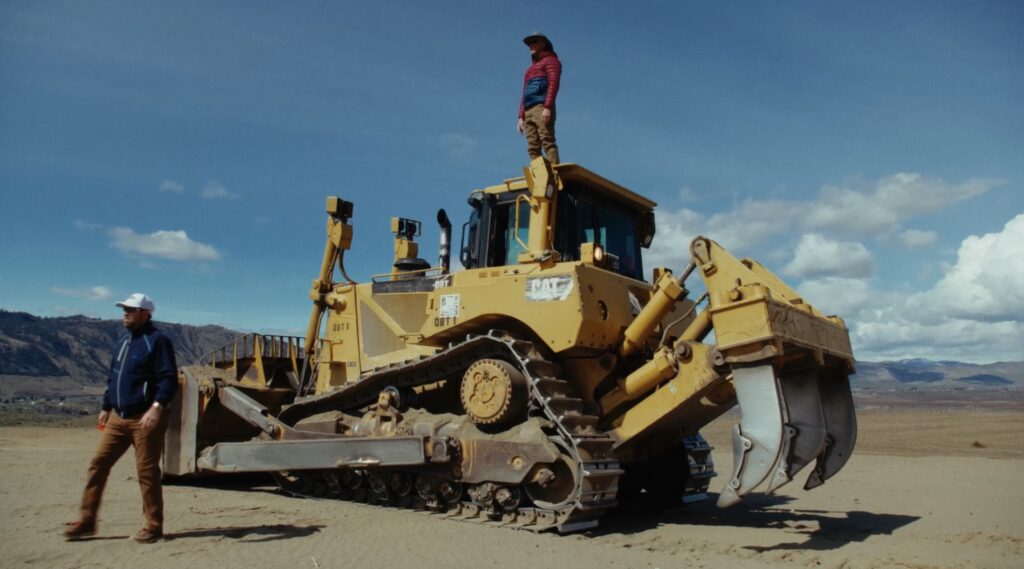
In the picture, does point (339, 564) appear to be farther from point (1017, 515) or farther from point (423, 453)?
point (1017, 515)

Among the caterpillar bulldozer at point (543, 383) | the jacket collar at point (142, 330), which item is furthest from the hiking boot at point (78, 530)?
the caterpillar bulldozer at point (543, 383)

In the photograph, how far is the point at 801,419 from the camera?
7309mm

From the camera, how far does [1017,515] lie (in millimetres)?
8961

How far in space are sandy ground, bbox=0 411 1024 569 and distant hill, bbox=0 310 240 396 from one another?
68.0 m

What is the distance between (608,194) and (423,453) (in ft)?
13.1

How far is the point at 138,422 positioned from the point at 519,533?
359 cm

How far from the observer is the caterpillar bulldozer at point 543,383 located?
736 centimetres

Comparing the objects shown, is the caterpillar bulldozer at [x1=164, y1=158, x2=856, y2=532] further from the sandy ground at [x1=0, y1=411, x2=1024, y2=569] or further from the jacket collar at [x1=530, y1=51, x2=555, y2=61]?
the jacket collar at [x1=530, y1=51, x2=555, y2=61]

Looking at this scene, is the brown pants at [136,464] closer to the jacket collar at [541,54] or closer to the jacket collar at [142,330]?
the jacket collar at [142,330]

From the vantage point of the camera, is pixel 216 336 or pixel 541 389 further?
pixel 216 336

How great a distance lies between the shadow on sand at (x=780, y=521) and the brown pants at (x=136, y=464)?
13.6 ft

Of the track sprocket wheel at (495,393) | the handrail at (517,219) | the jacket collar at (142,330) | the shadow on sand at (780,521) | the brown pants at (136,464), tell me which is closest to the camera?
the brown pants at (136,464)

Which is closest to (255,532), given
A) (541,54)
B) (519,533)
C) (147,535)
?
(147,535)

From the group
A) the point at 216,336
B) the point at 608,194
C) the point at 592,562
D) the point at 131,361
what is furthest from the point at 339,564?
the point at 216,336
